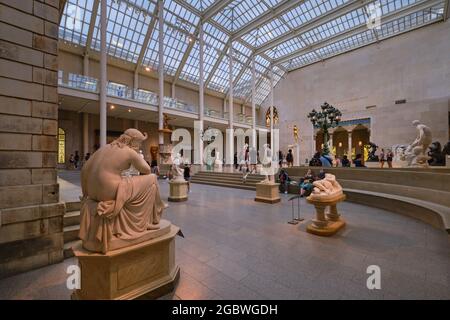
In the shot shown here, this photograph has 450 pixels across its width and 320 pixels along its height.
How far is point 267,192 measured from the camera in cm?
808

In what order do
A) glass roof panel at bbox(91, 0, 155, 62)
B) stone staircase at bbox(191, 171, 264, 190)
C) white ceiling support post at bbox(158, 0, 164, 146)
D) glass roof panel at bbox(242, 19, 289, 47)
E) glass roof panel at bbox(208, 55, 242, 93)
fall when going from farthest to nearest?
glass roof panel at bbox(208, 55, 242, 93)
glass roof panel at bbox(242, 19, 289, 47)
glass roof panel at bbox(91, 0, 155, 62)
white ceiling support post at bbox(158, 0, 164, 146)
stone staircase at bbox(191, 171, 264, 190)

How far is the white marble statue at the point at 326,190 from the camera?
4484 mm

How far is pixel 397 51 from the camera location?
2248 centimetres

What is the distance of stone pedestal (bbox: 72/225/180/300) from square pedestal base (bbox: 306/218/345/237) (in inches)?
131

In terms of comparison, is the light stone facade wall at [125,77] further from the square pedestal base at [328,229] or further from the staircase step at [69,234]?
the square pedestal base at [328,229]

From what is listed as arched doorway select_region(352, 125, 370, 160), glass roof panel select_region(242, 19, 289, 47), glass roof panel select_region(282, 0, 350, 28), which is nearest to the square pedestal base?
glass roof panel select_region(282, 0, 350, 28)

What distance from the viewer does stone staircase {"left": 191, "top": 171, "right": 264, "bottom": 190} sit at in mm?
12433

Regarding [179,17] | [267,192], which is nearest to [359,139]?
[267,192]

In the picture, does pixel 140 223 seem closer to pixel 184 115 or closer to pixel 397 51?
pixel 184 115

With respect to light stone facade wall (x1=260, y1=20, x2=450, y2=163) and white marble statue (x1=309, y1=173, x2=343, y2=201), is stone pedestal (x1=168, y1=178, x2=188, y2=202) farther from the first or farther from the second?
light stone facade wall (x1=260, y1=20, x2=450, y2=163)

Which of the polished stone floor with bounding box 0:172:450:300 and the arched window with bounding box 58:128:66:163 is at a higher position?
the arched window with bounding box 58:128:66:163

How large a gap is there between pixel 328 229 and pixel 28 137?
Answer: 5930 millimetres

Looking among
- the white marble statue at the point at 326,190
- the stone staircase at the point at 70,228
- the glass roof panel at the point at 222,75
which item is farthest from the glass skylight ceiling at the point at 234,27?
the stone staircase at the point at 70,228
